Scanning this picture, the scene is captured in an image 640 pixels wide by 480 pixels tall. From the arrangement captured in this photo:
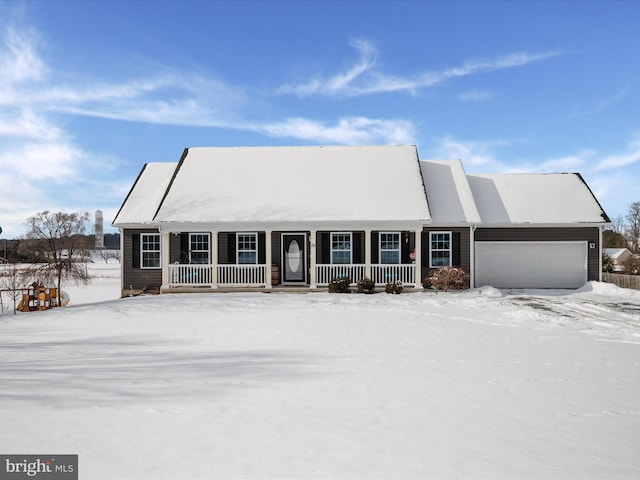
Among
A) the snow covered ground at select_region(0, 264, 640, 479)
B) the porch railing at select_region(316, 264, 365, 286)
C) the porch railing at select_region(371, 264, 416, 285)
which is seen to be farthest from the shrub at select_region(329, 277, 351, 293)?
the snow covered ground at select_region(0, 264, 640, 479)

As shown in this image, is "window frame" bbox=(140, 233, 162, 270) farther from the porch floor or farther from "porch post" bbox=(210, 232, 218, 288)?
"porch post" bbox=(210, 232, 218, 288)

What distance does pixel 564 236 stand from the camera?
70.3ft

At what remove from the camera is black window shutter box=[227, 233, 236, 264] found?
69.1ft

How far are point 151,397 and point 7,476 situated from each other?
187 centimetres

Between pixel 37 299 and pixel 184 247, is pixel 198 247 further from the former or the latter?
pixel 37 299

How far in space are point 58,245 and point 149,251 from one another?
30.7m

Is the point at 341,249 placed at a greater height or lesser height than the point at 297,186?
lesser

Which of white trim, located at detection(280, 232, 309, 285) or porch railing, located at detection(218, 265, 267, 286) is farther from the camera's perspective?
white trim, located at detection(280, 232, 309, 285)

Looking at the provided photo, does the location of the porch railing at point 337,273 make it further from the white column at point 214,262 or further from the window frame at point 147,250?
the window frame at point 147,250

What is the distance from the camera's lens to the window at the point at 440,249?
20641mm

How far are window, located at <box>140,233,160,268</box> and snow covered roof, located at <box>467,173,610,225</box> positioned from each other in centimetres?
1468

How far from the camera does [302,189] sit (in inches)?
820

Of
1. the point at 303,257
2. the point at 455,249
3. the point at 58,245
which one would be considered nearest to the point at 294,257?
the point at 303,257

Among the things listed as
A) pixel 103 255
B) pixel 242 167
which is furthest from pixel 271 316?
pixel 103 255
